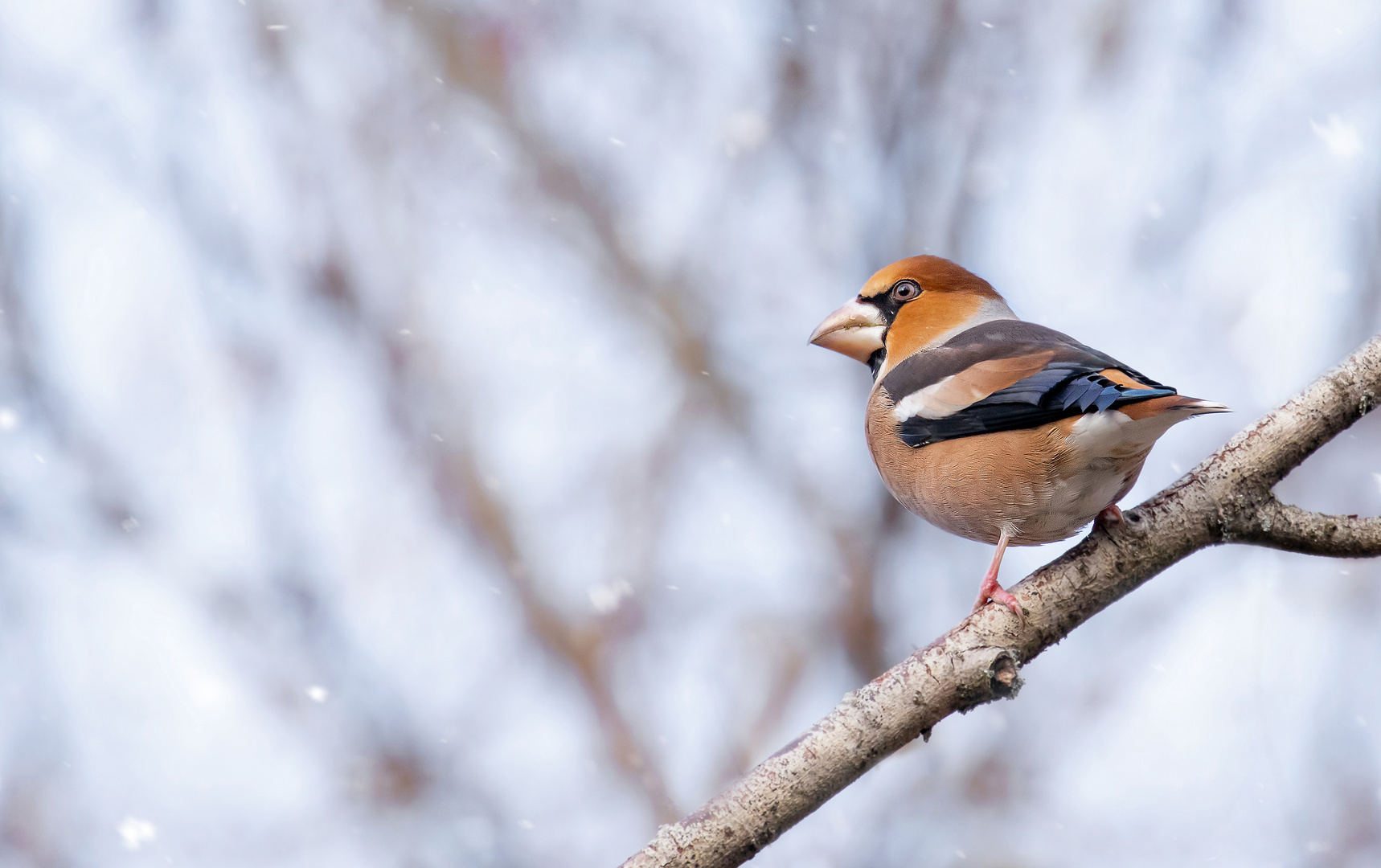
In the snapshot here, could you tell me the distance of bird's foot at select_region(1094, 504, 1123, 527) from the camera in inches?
92.7

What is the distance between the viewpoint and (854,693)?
196 cm

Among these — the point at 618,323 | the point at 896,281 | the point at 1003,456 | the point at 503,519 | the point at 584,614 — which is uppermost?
the point at 618,323

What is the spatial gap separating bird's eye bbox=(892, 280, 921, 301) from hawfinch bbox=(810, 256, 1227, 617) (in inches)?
15.7

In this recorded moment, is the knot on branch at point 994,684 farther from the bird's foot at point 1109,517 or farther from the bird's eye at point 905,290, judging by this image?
the bird's eye at point 905,290

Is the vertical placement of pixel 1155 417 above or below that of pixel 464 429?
below

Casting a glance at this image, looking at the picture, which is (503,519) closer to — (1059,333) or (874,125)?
(874,125)

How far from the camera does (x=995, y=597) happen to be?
2.20 meters

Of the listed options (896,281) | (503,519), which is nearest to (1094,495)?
(896,281)

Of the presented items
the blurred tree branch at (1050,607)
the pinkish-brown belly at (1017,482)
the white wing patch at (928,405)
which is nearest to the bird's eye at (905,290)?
the white wing patch at (928,405)

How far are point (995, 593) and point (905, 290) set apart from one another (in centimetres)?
170

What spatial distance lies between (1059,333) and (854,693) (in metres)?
1.56

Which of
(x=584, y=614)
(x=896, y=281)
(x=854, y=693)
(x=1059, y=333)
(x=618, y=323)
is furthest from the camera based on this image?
(x=618, y=323)

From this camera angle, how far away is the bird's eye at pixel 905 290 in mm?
3654

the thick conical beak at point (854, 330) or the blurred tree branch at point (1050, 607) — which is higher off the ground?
the thick conical beak at point (854, 330)
